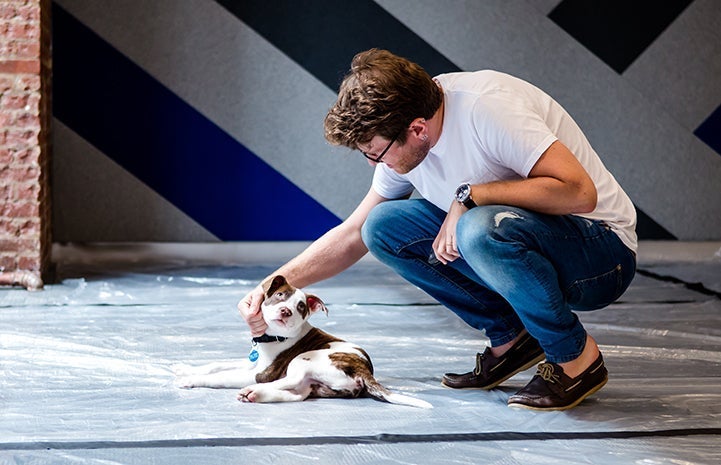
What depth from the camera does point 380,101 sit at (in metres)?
1.93

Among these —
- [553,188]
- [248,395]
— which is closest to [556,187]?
[553,188]

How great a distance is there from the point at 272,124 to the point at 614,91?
73.1 inches

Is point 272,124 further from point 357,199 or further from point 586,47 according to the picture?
point 586,47

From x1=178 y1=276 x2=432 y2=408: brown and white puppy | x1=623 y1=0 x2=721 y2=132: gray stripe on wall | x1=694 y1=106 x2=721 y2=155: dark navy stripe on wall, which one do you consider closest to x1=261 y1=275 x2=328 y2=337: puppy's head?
x1=178 y1=276 x2=432 y2=408: brown and white puppy

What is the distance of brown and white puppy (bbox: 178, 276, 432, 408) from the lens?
6.79 ft

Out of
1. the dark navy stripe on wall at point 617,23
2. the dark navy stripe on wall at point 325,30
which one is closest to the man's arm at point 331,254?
the dark navy stripe on wall at point 325,30

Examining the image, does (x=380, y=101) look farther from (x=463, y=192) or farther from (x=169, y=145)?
(x=169, y=145)

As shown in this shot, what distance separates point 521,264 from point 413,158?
33cm

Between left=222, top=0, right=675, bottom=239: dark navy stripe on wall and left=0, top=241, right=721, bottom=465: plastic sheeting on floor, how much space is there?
171 centimetres

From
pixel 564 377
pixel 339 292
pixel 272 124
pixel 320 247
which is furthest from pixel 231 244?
pixel 564 377

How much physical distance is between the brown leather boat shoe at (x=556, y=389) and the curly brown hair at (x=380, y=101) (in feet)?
1.97

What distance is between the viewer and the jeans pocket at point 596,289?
6.79 ft

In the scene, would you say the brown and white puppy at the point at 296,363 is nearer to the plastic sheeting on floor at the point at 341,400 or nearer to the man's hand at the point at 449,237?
the plastic sheeting on floor at the point at 341,400

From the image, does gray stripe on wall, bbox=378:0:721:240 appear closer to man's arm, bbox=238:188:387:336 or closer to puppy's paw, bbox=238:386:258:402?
man's arm, bbox=238:188:387:336
